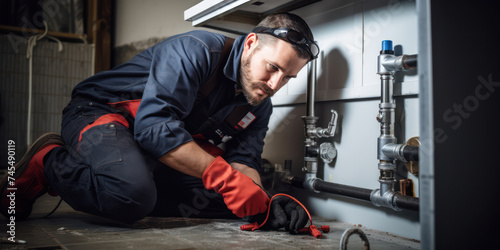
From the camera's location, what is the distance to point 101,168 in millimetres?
1116

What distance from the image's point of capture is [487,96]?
773 millimetres

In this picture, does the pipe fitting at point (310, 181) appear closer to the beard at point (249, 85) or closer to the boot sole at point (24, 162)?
the beard at point (249, 85)

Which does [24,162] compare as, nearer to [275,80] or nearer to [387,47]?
[275,80]

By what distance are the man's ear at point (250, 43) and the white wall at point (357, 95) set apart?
0.34 meters

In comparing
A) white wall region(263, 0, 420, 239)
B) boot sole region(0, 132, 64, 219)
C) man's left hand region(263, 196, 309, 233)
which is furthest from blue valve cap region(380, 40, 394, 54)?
boot sole region(0, 132, 64, 219)

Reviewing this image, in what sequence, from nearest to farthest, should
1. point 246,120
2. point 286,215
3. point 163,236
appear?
point 163,236 → point 286,215 → point 246,120

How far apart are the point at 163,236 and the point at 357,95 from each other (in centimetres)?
73

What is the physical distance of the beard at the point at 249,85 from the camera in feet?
4.06

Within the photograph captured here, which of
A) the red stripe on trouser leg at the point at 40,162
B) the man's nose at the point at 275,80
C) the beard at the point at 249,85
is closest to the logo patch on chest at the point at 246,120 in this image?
the beard at the point at 249,85

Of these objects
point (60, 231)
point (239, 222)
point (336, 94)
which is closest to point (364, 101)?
point (336, 94)

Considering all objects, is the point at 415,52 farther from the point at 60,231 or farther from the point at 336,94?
the point at 60,231

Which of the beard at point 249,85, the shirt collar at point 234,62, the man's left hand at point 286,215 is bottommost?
the man's left hand at point 286,215

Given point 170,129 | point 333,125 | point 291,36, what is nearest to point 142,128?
point 170,129

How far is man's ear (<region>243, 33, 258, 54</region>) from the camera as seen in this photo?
1.25 m
